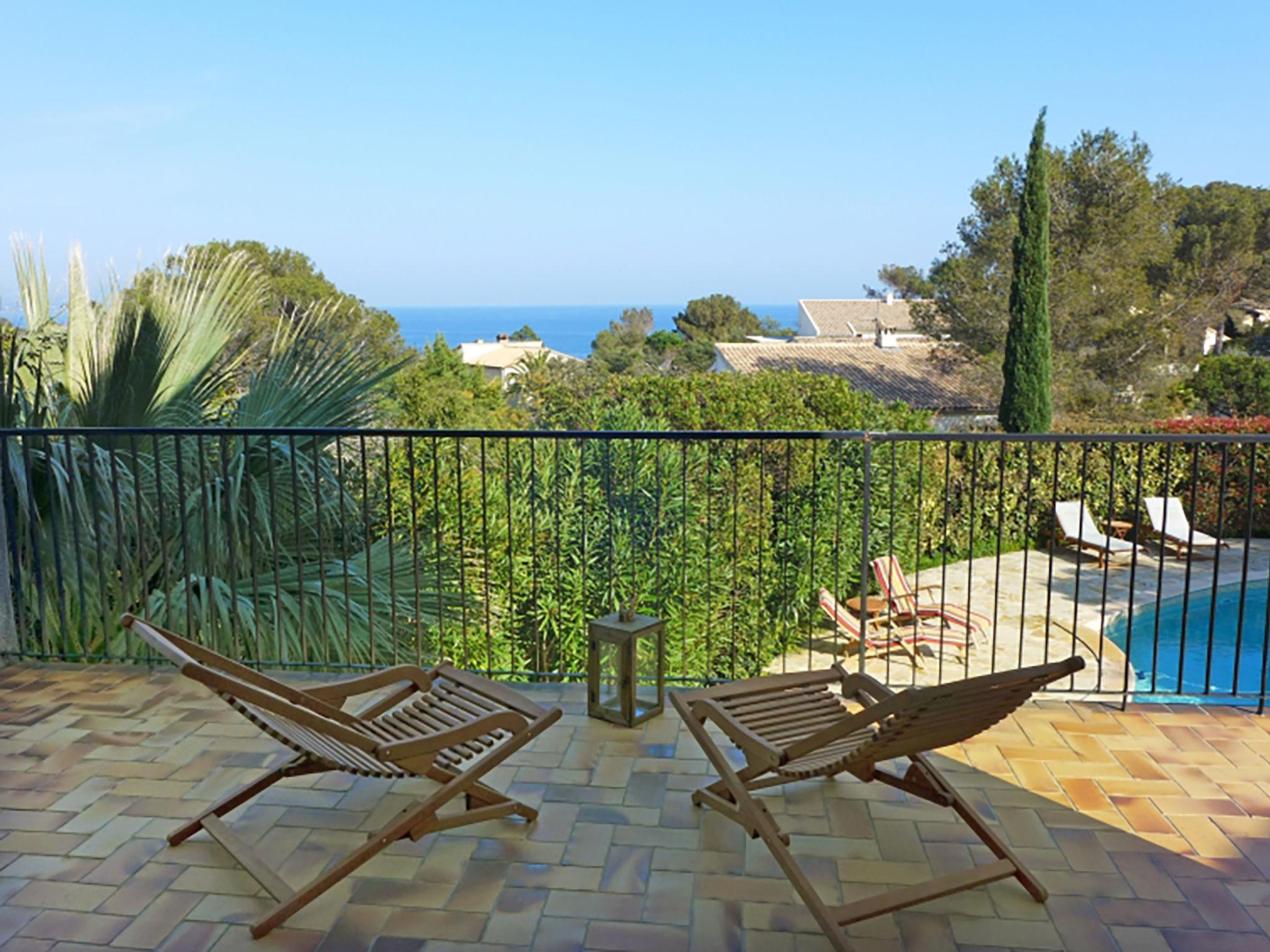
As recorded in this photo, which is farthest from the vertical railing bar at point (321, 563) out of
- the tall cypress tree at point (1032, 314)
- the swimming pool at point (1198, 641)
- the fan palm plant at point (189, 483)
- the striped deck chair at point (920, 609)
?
the tall cypress tree at point (1032, 314)

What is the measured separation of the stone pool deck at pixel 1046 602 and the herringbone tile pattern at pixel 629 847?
4.76 m

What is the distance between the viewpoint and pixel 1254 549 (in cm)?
1495

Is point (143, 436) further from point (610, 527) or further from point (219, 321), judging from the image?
point (610, 527)

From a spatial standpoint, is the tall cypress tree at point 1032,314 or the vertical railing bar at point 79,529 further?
the tall cypress tree at point 1032,314

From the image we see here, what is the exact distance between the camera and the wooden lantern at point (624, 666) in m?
3.51

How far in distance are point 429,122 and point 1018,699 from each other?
49635 millimetres

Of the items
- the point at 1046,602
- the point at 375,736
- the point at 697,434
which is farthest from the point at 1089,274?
the point at 375,736

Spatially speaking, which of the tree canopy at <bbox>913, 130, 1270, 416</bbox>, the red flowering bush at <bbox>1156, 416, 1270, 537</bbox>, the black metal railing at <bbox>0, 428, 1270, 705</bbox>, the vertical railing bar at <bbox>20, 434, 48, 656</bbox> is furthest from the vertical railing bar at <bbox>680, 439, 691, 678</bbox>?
the tree canopy at <bbox>913, 130, 1270, 416</bbox>

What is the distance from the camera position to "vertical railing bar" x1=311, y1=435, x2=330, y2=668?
13.3 ft

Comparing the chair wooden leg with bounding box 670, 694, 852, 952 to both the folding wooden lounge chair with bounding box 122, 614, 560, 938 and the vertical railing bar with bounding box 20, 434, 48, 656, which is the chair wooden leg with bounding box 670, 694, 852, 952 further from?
the vertical railing bar with bounding box 20, 434, 48, 656

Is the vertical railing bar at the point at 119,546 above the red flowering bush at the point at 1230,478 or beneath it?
above

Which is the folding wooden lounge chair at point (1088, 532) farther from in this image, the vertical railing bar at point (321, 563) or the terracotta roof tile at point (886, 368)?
the vertical railing bar at point (321, 563)

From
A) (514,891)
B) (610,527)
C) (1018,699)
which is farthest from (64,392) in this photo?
(1018,699)

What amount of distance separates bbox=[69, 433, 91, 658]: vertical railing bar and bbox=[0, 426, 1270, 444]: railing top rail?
0.40 feet
